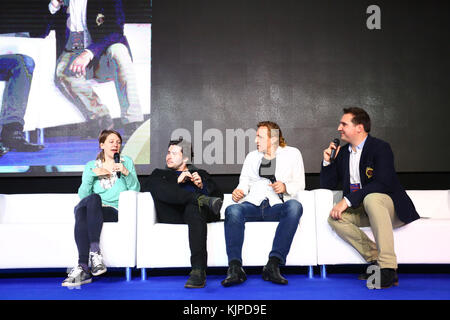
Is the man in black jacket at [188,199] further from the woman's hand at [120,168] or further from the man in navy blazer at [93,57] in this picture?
the man in navy blazer at [93,57]

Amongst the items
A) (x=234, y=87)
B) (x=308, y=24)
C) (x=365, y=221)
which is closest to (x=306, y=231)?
(x=365, y=221)

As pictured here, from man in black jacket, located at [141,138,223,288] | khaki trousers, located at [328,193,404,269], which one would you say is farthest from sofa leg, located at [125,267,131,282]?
khaki trousers, located at [328,193,404,269]

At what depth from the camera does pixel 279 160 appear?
337cm

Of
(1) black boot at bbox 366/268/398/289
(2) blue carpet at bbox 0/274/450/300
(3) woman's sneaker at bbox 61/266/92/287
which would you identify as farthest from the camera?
(3) woman's sneaker at bbox 61/266/92/287

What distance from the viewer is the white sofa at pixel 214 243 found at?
307 centimetres

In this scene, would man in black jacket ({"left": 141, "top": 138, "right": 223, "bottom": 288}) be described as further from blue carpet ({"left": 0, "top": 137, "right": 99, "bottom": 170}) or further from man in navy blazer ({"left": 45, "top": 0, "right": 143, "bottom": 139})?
blue carpet ({"left": 0, "top": 137, "right": 99, "bottom": 170})

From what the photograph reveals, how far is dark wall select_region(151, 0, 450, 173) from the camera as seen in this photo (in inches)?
176

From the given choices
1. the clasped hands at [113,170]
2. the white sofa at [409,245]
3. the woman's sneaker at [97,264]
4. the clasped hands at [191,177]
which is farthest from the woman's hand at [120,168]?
the white sofa at [409,245]

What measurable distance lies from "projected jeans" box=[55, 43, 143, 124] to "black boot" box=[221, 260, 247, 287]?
2134mm

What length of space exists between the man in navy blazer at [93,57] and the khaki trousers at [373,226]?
229 centimetres

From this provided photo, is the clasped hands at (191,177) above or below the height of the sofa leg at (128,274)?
above

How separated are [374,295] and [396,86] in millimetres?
2599

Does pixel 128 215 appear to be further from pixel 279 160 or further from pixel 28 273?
pixel 279 160

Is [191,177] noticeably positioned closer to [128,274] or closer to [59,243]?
[128,274]
